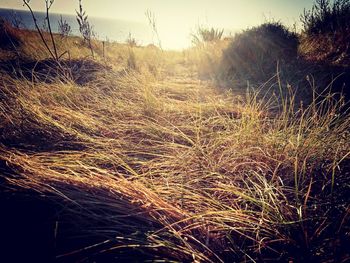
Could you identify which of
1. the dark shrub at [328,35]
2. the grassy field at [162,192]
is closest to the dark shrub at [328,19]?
the dark shrub at [328,35]

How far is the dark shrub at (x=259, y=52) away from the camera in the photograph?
3.96 metres

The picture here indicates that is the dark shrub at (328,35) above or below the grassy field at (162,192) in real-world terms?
above

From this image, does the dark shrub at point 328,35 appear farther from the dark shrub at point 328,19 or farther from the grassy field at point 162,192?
the grassy field at point 162,192

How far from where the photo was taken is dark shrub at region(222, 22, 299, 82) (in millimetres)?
3961

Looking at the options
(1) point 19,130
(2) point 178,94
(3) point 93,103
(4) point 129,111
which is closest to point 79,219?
(1) point 19,130

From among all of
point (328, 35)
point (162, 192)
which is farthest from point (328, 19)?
point (162, 192)

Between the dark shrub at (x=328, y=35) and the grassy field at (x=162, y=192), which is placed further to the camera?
the dark shrub at (x=328, y=35)

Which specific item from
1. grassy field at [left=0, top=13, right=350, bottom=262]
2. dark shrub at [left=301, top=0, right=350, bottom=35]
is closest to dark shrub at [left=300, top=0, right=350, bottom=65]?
dark shrub at [left=301, top=0, right=350, bottom=35]

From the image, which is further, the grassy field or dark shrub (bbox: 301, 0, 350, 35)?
dark shrub (bbox: 301, 0, 350, 35)

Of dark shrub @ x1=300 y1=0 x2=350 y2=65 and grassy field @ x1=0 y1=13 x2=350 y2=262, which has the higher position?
dark shrub @ x1=300 y1=0 x2=350 y2=65

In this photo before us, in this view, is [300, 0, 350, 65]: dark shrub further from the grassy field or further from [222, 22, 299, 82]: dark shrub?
the grassy field

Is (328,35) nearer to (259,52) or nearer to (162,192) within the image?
(259,52)

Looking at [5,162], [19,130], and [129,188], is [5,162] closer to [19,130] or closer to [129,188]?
[19,130]

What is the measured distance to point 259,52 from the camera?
432 centimetres
